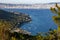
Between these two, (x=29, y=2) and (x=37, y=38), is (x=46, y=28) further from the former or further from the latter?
(x=29, y=2)

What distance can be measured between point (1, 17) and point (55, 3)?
0.62 m

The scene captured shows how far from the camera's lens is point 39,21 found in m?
2.68

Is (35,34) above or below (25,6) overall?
below

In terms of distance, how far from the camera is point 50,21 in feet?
8.76

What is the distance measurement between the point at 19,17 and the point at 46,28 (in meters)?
0.33

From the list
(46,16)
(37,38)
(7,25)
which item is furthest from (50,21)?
(7,25)

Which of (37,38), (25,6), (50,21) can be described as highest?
(25,6)

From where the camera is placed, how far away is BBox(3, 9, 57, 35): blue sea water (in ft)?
8.74

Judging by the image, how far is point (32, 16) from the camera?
8.82 ft

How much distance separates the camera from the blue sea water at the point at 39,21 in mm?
2664

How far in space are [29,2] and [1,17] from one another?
1.16 ft

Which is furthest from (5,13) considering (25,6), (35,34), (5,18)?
(35,34)

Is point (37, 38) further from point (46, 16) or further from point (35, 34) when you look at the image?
point (46, 16)

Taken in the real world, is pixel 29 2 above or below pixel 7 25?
above
